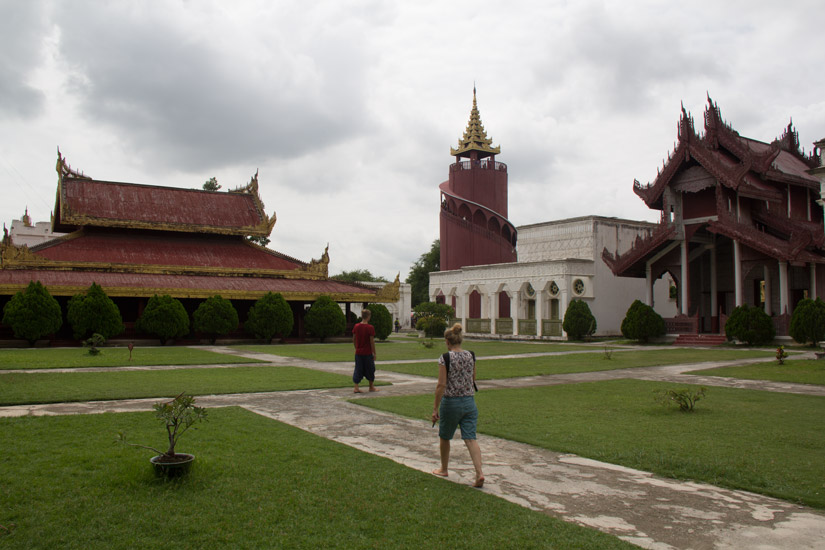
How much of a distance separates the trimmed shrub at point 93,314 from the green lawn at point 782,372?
2098 centimetres

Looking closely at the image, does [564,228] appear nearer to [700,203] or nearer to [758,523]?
[700,203]

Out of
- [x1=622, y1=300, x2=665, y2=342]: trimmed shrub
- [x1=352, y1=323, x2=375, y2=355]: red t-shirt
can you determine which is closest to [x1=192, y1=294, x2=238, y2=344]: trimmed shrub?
[x1=352, y1=323, x2=375, y2=355]: red t-shirt

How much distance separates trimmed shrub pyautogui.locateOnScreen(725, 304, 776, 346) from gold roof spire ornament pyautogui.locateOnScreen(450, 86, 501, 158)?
1141 inches

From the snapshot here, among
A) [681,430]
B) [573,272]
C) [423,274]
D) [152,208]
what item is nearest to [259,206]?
[152,208]

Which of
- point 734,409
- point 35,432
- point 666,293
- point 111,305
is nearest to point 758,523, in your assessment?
point 734,409

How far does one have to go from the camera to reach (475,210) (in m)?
49.6

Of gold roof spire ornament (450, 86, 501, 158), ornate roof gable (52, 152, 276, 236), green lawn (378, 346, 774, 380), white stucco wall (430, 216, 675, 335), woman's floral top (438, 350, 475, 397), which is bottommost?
green lawn (378, 346, 774, 380)

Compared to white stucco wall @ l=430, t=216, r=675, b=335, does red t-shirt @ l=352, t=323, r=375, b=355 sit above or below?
below

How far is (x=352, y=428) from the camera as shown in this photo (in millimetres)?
8695

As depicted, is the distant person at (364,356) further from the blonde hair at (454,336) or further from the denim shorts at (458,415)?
the denim shorts at (458,415)

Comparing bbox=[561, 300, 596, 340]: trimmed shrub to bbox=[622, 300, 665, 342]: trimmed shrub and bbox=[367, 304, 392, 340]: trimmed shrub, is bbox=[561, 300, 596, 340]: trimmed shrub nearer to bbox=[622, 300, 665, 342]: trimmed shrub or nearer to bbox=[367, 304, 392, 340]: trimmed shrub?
bbox=[622, 300, 665, 342]: trimmed shrub

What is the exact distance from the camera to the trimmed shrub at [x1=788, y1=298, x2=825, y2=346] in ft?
76.6

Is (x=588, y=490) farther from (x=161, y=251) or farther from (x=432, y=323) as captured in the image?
(x=161, y=251)

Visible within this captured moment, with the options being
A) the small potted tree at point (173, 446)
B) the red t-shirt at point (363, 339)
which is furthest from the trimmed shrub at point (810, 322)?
the small potted tree at point (173, 446)
